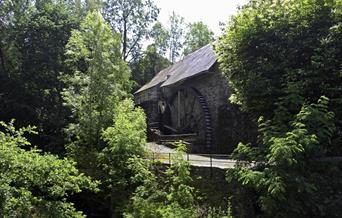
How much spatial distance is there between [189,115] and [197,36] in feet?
88.6

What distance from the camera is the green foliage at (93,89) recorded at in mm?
14156

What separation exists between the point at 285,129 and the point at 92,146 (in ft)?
27.7

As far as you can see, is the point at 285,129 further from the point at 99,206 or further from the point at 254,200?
the point at 99,206

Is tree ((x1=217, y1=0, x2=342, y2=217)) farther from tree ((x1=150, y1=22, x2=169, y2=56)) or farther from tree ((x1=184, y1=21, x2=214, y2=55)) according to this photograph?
tree ((x1=184, y1=21, x2=214, y2=55))

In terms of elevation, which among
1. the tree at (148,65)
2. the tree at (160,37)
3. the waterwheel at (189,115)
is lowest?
the waterwheel at (189,115)

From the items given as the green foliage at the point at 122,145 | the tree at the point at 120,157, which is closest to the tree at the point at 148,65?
the green foliage at the point at 122,145

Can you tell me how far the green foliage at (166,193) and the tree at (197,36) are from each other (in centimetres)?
3554

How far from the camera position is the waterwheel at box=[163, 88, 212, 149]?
57.7 feet

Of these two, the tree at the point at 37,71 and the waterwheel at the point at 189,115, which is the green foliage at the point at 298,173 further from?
the tree at the point at 37,71

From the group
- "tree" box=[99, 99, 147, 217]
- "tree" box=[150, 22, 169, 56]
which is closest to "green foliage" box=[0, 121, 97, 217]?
"tree" box=[99, 99, 147, 217]

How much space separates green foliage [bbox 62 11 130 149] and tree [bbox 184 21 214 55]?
97.9 feet

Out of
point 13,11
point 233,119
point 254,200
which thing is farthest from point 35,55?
point 254,200

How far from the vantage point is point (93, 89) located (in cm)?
1487

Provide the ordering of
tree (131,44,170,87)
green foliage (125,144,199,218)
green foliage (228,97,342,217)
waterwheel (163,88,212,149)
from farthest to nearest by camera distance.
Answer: tree (131,44,170,87) < waterwheel (163,88,212,149) < green foliage (125,144,199,218) < green foliage (228,97,342,217)
